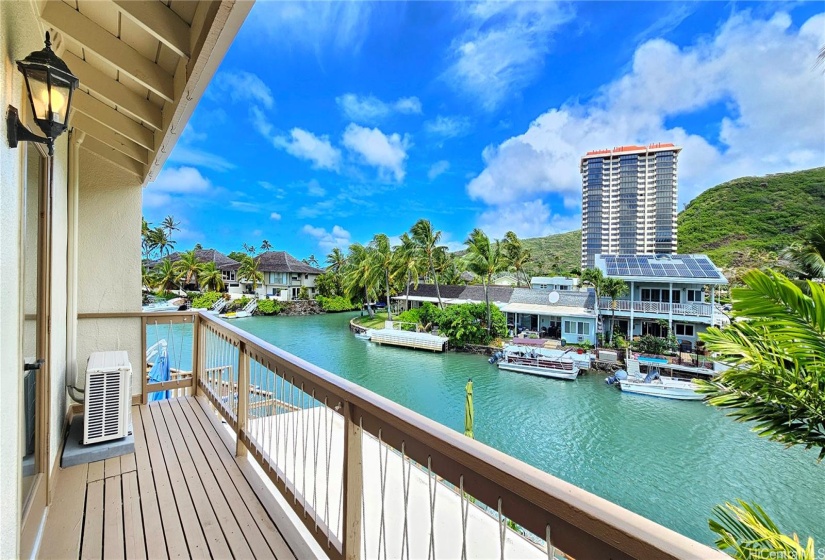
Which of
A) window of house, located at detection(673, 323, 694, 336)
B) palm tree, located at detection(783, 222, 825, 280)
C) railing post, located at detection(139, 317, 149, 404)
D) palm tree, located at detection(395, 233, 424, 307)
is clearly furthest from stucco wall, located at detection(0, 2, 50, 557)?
palm tree, located at detection(395, 233, 424, 307)

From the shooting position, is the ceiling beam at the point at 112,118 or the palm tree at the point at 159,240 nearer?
the ceiling beam at the point at 112,118

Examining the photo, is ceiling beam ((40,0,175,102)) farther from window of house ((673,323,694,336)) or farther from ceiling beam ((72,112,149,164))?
window of house ((673,323,694,336))

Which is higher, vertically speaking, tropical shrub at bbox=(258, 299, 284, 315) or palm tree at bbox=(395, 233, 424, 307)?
palm tree at bbox=(395, 233, 424, 307)

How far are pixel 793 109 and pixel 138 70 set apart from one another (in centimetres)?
3787

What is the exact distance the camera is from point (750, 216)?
35.0 metres

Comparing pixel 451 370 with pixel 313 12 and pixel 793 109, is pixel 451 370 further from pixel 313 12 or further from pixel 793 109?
pixel 793 109

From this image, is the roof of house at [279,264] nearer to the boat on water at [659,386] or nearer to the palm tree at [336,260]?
the palm tree at [336,260]

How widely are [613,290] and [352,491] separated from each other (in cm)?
2061

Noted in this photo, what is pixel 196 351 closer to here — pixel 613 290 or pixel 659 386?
pixel 659 386

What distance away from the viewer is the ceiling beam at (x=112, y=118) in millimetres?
2584

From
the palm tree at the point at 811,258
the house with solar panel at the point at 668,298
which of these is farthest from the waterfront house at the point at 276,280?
the palm tree at the point at 811,258

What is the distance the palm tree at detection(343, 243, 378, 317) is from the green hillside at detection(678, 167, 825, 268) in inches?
1152

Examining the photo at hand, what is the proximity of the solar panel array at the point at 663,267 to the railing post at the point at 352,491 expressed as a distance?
21.5 metres

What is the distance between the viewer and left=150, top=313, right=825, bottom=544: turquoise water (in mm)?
8883
